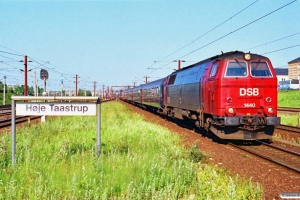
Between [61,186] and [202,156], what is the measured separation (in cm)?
469

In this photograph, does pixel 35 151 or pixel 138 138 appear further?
pixel 138 138

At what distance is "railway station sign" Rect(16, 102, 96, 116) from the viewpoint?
856 cm

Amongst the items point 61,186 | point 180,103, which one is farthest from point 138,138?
point 180,103

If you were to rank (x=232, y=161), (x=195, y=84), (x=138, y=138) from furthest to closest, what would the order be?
(x=195, y=84), (x=138, y=138), (x=232, y=161)

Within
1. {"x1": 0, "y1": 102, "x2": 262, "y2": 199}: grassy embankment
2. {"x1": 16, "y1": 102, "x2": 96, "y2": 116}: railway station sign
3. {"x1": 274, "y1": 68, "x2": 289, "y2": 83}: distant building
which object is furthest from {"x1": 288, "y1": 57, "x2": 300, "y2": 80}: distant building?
{"x1": 16, "y1": 102, "x2": 96, "y2": 116}: railway station sign

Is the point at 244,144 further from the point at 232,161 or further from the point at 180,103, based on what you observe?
the point at 180,103

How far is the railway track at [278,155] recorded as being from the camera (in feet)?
33.2

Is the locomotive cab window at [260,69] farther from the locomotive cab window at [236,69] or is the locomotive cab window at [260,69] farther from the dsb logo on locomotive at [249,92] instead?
the dsb logo on locomotive at [249,92]

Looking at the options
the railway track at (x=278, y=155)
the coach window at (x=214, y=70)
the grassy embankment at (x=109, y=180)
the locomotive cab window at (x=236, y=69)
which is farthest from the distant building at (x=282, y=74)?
the grassy embankment at (x=109, y=180)

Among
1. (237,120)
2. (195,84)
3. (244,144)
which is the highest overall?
(195,84)

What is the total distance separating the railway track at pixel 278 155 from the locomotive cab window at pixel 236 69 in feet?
8.72

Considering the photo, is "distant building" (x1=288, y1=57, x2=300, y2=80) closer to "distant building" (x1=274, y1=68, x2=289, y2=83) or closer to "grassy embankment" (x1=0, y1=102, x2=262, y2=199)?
"distant building" (x1=274, y1=68, x2=289, y2=83)

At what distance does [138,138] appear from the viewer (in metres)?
12.9

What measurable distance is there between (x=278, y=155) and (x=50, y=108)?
23.9 ft
